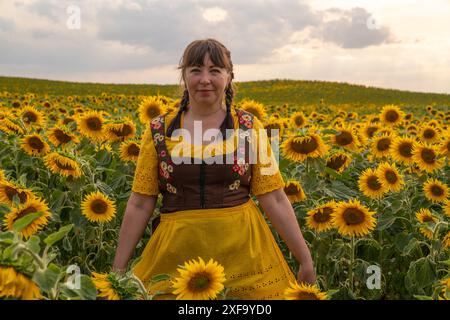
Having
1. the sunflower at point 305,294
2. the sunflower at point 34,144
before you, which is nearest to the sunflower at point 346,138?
the sunflower at point 34,144

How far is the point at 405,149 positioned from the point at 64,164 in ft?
9.96

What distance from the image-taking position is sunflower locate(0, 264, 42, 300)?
1620mm

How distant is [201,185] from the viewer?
126 inches

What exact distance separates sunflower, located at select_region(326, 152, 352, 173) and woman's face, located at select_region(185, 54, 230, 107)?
1.98 metres

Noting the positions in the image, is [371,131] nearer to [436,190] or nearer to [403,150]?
[403,150]

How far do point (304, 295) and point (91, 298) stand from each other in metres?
0.77

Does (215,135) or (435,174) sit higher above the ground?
(215,135)

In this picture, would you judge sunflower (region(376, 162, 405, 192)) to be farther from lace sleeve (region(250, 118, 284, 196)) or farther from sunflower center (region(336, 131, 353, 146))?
lace sleeve (region(250, 118, 284, 196))

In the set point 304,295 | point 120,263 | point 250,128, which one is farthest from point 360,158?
point 304,295

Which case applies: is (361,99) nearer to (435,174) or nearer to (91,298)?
(435,174)
